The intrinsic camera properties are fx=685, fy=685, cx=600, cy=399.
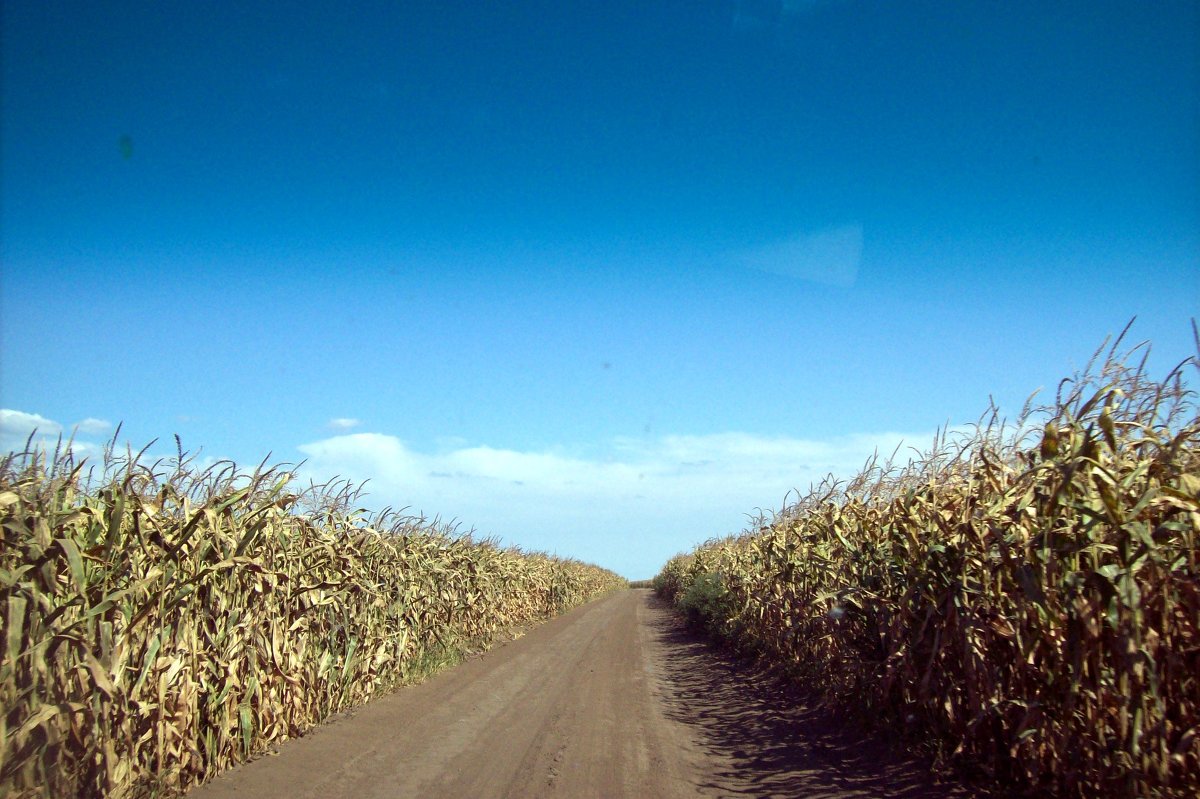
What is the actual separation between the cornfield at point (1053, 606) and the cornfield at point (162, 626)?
622 centimetres

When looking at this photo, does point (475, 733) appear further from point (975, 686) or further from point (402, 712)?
point (975, 686)

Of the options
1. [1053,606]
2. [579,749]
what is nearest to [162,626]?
[579,749]

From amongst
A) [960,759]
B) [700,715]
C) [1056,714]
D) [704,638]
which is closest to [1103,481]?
[1056,714]

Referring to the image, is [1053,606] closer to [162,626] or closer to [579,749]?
[579,749]

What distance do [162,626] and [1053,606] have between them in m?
6.85

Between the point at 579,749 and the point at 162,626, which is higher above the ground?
the point at 162,626

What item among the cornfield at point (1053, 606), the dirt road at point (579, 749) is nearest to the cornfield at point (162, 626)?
the dirt road at point (579, 749)

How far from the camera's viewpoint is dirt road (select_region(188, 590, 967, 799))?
630cm

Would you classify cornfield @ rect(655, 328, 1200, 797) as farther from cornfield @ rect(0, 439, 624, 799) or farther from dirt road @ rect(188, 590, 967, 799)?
cornfield @ rect(0, 439, 624, 799)

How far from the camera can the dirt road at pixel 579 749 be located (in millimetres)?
6305

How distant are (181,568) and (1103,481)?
7141mm

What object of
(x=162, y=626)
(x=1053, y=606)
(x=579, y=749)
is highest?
(x=1053, y=606)

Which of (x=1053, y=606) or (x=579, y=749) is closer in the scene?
(x=1053, y=606)

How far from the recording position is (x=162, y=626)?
564 cm
